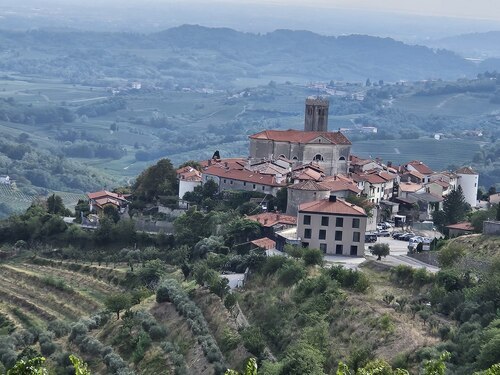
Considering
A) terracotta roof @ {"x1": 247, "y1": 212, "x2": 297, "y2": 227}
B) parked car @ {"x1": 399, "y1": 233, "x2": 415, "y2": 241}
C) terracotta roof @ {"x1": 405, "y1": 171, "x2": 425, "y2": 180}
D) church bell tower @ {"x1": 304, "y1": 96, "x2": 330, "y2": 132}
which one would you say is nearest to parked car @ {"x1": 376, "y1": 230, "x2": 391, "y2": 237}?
parked car @ {"x1": 399, "y1": 233, "x2": 415, "y2": 241}

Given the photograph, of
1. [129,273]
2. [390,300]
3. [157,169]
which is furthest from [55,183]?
[390,300]

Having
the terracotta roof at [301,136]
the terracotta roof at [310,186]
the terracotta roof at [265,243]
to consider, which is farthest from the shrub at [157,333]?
the terracotta roof at [301,136]

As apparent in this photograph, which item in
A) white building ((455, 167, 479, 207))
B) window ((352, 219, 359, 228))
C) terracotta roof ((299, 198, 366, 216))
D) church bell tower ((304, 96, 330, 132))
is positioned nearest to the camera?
window ((352, 219, 359, 228))

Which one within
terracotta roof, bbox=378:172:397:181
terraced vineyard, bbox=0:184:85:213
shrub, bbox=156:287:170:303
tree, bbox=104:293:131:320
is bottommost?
terraced vineyard, bbox=0:184:85:213

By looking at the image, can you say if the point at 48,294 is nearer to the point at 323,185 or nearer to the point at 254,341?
the point at 323,185

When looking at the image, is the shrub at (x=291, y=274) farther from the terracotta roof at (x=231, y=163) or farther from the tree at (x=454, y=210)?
the terracotta roof at (x=231, y=163)

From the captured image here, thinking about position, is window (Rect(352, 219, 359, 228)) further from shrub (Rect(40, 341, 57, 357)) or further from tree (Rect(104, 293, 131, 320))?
shrub (Rect(40, 341, 57, 357))
